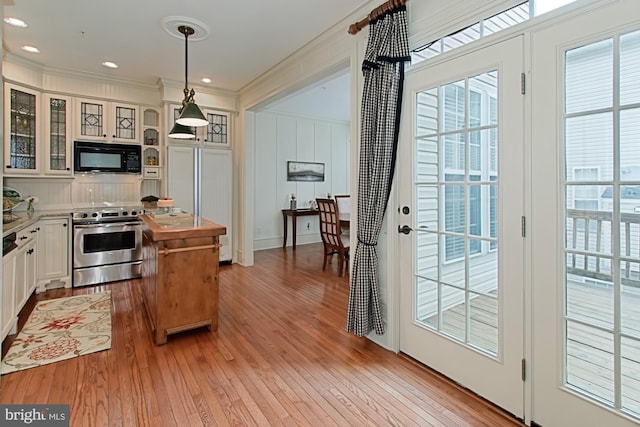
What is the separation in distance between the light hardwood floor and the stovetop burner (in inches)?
63.5

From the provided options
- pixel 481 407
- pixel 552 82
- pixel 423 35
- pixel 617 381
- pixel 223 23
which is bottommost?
pixel 481 407

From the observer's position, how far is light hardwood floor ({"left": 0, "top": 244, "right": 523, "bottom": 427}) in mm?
1862

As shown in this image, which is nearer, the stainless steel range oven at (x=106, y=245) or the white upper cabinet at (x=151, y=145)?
the stainless steel range oven at (x=106, y=245)

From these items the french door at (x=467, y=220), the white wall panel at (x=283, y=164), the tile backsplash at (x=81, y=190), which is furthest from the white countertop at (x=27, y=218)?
the white wall panel at (x=283, y=164)

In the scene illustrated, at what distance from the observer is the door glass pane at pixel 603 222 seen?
4.78 ft

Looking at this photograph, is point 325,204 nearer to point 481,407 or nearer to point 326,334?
point 326,334

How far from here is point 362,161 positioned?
2.63m

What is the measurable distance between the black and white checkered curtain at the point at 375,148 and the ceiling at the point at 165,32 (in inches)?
22.4

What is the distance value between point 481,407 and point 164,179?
185 inches

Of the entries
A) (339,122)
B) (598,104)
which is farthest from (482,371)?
(339,122)

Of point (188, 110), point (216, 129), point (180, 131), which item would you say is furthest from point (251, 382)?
point (216, 129)

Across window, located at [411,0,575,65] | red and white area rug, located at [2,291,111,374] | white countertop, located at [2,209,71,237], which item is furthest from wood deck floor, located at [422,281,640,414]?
white countertop, located at [2,209,71,237]

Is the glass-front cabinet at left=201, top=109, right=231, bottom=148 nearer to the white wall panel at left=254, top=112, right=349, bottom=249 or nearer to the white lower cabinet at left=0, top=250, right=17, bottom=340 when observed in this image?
the white wall panel at left=254, top=112, right=349, bottom=249

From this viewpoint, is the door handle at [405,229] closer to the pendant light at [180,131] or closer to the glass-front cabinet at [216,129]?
the pendant light at [180,131]
